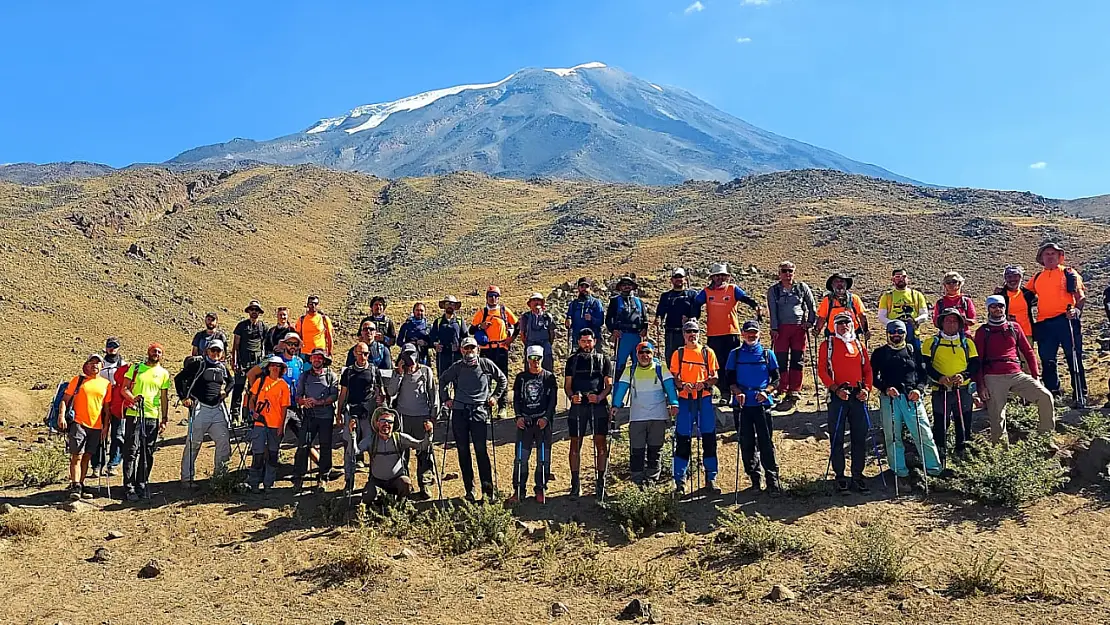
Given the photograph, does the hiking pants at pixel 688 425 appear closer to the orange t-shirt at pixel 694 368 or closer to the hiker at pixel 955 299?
the orange t-shirt at pixel 694 368

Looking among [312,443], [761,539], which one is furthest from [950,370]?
[312,443]

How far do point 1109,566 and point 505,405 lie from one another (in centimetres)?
845

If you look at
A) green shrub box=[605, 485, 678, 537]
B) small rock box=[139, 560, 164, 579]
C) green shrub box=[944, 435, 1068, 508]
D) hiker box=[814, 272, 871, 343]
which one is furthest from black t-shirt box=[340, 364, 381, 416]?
green shrub box=[944, 435, 1068, 508]

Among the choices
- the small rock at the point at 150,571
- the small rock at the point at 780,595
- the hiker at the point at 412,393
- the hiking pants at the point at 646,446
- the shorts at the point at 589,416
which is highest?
the hiker at the point at 412,393

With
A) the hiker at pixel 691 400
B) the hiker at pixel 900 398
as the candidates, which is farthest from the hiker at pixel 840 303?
the hiker at pixel 691 400

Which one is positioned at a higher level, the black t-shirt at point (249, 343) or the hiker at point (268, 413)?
the black t-shirt at point (249, 343)

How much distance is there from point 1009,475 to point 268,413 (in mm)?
7614

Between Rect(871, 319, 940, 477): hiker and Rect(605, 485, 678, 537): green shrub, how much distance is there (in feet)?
7.81

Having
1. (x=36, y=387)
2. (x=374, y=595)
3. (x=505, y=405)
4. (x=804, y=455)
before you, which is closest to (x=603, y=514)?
(x=374, y=595)

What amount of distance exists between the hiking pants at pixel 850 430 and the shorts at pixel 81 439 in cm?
800

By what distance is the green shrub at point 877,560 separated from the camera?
592cm

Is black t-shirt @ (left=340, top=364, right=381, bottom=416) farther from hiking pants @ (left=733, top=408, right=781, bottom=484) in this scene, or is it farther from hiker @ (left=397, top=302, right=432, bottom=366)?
hiking pants @ (left=733, top=408, right=781, bottom=484)

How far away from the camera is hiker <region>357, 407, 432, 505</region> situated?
770 cm

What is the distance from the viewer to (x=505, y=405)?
12.6 m
